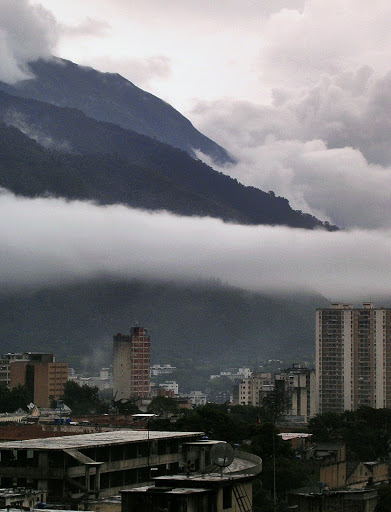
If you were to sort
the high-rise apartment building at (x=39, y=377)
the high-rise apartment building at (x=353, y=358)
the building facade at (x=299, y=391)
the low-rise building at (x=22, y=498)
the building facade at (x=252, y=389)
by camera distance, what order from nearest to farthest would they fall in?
the low-rise building at (x=22, y=498), the building facade at (x=299, y=391), the high-rise apartment building at (x=353, y=358), the high-rise apartment building at (x=39, y=377), the building facade at (x=252, y=389)

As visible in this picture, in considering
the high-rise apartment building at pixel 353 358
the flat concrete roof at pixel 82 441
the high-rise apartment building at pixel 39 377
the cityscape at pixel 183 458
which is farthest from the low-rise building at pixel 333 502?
the high-rise apartment building at pixel 39 377

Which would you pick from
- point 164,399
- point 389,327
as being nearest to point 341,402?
point 389,327

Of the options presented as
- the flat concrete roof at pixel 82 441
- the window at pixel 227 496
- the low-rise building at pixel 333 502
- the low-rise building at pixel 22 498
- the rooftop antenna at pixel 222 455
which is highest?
the rooftop antenna at pixel 222 455

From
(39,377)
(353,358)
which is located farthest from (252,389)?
(39,377)

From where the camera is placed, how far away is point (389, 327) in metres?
184

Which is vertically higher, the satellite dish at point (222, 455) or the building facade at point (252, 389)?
the satellite dish at point (222, 455)

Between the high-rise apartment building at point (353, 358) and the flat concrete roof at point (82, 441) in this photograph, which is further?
the high-rise apartment building at point (353, 358)

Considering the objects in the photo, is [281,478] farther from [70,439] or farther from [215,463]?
[215,463]

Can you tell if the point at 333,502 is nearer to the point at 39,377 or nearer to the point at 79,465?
the point at 79,465

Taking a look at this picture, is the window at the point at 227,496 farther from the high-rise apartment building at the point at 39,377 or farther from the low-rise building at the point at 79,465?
the high-rise apartment building at the point at 39,377

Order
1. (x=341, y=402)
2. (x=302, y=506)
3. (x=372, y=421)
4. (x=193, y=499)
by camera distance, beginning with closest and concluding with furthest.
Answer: (x=193, y=499) < (x=302, y=506) < (x=372, y=421) < (x=341, y=402)

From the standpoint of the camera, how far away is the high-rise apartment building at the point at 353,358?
172 m

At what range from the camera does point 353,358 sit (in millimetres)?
180625

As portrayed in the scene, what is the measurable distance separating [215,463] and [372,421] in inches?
2988
